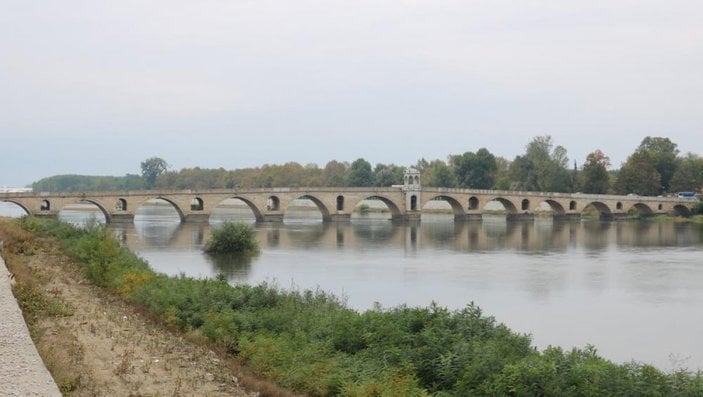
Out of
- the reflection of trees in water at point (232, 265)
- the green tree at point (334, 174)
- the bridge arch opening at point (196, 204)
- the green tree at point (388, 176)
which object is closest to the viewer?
the reflection of trees in water at point (232, 265)

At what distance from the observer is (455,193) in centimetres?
6488

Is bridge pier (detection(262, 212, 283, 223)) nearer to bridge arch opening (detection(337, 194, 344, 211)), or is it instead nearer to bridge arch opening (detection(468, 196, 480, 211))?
bridge arch opening (detection(337, 194, 344, 211))

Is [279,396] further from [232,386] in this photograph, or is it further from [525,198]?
[525,198]

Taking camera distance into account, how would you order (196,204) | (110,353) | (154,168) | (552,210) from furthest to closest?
1. (154,168)
2. (552,210)
3. (196,204)
4. (110,353)

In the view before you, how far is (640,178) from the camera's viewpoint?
73.3 metres

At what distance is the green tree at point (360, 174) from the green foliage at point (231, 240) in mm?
61860

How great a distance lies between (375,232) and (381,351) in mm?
38137

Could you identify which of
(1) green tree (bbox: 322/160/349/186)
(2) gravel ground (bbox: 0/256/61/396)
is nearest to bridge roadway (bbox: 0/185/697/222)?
(1) green tree (bbox: 322/160/349/186)

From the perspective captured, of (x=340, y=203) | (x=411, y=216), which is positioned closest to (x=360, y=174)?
(x=411, y=216)

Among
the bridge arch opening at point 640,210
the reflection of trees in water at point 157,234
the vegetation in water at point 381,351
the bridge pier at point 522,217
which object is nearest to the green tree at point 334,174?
the bridge pier at point 522,217

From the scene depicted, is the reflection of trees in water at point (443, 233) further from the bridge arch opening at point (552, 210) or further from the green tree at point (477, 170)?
the green tree at point (477, 170)

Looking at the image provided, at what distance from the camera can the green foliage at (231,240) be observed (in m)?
30.5

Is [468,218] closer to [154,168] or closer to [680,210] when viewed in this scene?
[680,210]

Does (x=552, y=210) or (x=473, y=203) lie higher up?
(x=473, y=203)
